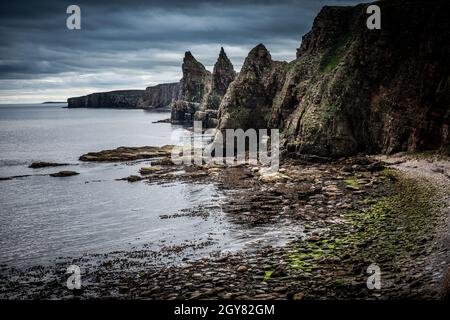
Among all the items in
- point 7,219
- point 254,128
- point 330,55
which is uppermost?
point 330,55

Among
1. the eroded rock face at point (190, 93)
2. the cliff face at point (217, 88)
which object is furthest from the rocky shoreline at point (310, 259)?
the eroded rock face at point (190, 93)

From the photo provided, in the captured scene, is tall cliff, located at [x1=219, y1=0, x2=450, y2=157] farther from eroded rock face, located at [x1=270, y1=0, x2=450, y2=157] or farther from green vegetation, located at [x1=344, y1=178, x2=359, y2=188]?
green vegetation, located at [x1=344, y1=178, x2=359, y2=188]

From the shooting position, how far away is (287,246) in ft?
85.5

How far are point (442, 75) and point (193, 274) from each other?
1693 inches

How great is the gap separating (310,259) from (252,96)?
6460 cm

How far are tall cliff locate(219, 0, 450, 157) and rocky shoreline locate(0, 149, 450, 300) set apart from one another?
42.6ft

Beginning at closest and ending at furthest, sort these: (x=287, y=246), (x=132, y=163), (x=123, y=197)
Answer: (x=287, y=246)
(x=123, y=197)
(x=132, y=163)

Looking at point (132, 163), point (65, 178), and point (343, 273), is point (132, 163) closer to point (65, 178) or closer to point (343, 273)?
point (65, 178)

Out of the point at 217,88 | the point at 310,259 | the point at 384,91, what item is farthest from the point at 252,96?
the point at 217,88

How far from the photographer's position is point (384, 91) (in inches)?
2207

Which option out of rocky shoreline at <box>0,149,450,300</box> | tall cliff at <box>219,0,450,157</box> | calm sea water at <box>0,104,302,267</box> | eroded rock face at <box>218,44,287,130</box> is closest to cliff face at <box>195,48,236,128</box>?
eroded rock face at <box>218,44,287,130</box>

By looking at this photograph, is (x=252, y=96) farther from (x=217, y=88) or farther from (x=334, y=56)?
(x=217, y=88)

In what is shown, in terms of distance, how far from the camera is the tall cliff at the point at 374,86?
50556 mm

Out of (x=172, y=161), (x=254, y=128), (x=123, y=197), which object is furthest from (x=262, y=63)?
(x=123, y=197)
